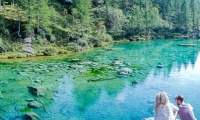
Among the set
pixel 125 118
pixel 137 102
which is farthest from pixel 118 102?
pixel 125 118

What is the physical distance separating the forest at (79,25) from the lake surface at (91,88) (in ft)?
36.1

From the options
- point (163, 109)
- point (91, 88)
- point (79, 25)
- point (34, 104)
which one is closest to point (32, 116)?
point (34, 104)

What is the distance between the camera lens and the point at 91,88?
81.0 feet

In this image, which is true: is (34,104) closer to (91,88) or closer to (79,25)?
(91,88)

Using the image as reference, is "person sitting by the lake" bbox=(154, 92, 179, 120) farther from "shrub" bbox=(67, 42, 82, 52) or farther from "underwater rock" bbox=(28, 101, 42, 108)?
"shrub" bbox=(67, 42, 82, 52)

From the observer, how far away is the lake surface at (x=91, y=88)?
60.8 ft

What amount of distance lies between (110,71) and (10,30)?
26491mm

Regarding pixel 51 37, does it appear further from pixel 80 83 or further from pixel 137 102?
pixel 137 102

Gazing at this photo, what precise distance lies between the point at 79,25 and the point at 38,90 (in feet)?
126

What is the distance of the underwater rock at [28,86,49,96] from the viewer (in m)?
22.9

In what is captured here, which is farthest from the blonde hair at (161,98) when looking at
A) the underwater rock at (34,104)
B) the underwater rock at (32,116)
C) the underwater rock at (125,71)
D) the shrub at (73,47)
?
the shrub at (73,47)

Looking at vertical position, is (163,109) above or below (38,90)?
above

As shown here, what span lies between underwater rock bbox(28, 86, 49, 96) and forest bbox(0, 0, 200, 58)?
67.5 ft

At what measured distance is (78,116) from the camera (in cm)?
1777
